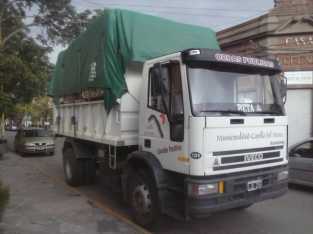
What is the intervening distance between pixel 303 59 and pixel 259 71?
11.0 meters

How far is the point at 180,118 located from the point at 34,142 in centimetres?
1517

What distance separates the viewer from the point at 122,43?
22.1ft

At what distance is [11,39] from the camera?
23766 millimetres

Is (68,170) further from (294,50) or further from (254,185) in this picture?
(294,50)

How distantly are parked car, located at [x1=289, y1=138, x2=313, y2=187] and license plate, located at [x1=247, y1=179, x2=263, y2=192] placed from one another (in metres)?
3.67

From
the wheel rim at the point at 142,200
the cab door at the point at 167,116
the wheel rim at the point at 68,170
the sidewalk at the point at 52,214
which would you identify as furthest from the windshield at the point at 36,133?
the cab door at the point at 167,116

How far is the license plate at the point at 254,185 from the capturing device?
17.7 ft

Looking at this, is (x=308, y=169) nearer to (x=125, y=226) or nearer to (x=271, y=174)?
(x=271, y=174)

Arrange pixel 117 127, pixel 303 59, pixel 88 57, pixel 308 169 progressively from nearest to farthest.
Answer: pixel 117 127 → pixel 88 57 → pixel 308 169 → pixel 303 59

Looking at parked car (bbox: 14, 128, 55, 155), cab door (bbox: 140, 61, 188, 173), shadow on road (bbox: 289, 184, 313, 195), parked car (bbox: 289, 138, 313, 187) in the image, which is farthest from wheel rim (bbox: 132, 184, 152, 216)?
parked car (bbox: 14, 128, 55, 155)

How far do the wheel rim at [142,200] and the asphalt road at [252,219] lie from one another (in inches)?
15.0

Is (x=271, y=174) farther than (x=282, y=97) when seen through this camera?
No

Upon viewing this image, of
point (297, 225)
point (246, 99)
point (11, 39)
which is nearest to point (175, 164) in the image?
point (246, 99)

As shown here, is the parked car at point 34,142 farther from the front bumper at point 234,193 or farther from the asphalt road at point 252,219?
the front bumper at point 234,193
